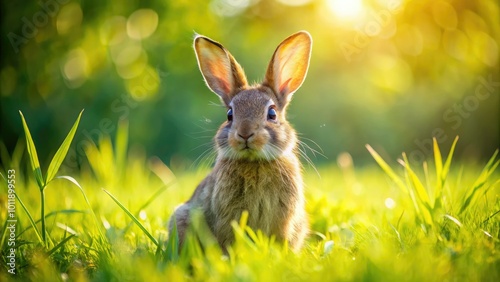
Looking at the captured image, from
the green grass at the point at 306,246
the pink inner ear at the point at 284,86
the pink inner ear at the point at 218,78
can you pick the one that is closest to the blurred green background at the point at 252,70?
the pink inner ear at the point at 218,78

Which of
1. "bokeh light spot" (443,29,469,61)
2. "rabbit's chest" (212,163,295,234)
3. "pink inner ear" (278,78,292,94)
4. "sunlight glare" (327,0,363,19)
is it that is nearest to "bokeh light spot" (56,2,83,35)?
"sunlight glare" (327,0,363,19)

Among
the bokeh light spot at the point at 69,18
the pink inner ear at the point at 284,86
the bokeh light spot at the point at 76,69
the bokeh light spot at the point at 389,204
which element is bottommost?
the bokeh light spot at the point at 389,204

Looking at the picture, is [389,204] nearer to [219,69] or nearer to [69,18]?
[219,69]

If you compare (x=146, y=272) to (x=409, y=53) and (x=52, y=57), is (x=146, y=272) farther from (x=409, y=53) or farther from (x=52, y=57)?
(x=409, y=53)

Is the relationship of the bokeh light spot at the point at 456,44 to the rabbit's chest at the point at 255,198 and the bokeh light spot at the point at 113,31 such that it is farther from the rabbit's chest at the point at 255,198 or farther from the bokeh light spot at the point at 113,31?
the rabbit's chest at the point at 255,198

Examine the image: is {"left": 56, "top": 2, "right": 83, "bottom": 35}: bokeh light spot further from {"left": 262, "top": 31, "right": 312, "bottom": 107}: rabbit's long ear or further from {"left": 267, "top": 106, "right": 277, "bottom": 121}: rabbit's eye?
{"left": 267, "top": 106, "right": 277, "bottom": 121}: rabbit's eye

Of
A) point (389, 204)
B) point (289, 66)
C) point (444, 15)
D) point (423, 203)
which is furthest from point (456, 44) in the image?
point (423, 203)
